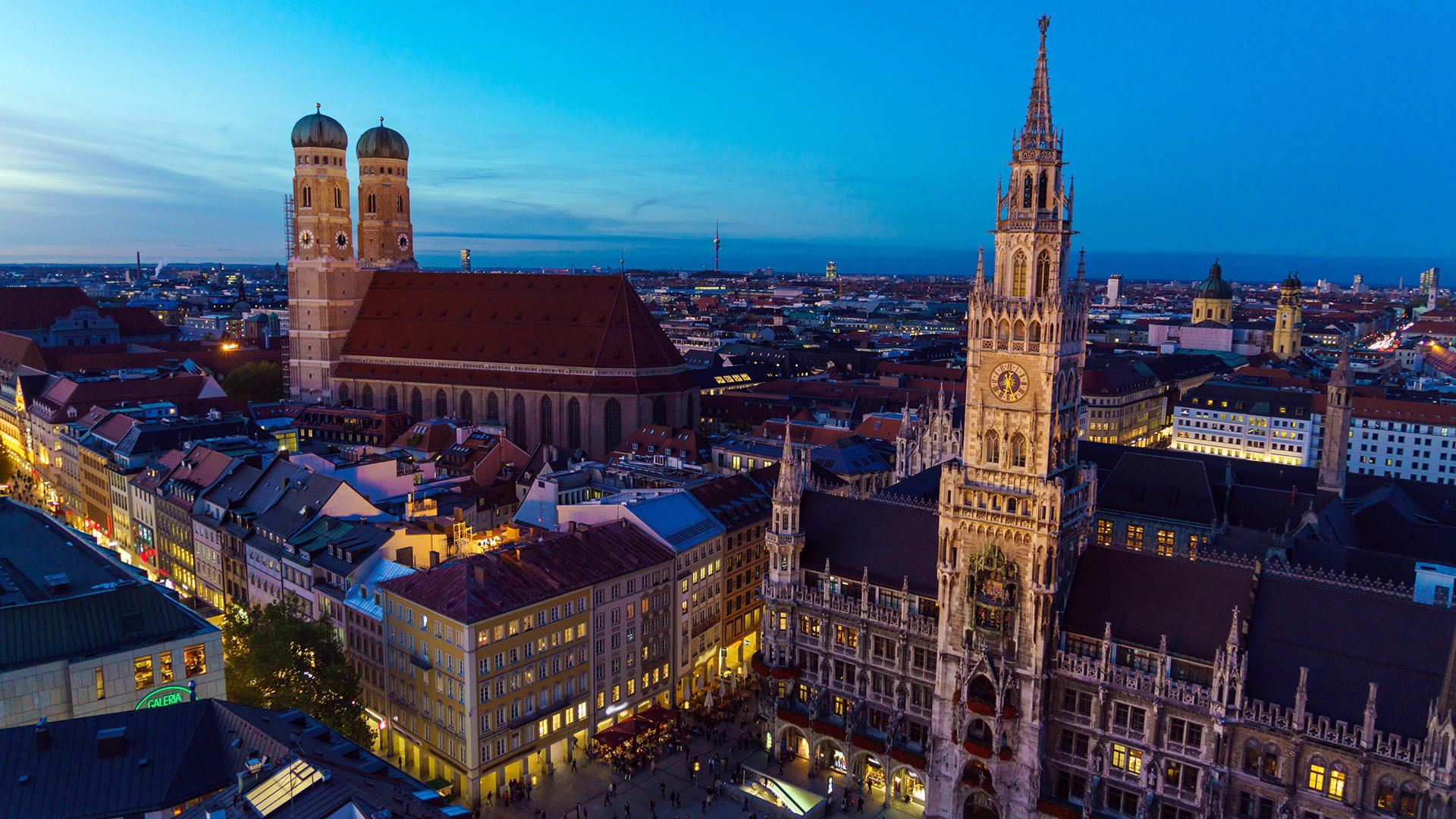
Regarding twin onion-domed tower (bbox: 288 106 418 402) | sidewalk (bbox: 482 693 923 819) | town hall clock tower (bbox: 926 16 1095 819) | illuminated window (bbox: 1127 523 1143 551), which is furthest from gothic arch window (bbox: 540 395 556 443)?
town hall clock tower (bbox: 926 16 1095 819)

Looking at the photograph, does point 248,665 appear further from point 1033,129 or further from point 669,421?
point 669,421

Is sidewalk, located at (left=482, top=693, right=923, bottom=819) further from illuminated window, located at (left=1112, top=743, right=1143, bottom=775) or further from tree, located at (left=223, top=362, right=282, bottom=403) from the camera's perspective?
tree, located at (left=223, top=362, right=282, bottom=403)

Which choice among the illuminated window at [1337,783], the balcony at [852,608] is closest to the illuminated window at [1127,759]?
the illuminated window at [1337,783]

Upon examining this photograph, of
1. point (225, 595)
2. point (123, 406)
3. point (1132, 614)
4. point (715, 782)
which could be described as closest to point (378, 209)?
point (123, 406)

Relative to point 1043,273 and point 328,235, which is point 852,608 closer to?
point 1043,273

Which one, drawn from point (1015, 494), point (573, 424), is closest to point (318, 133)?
point (573, 424)

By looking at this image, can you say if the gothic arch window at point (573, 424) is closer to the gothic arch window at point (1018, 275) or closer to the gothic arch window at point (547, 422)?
the gothic arch window at point (547, 422)
